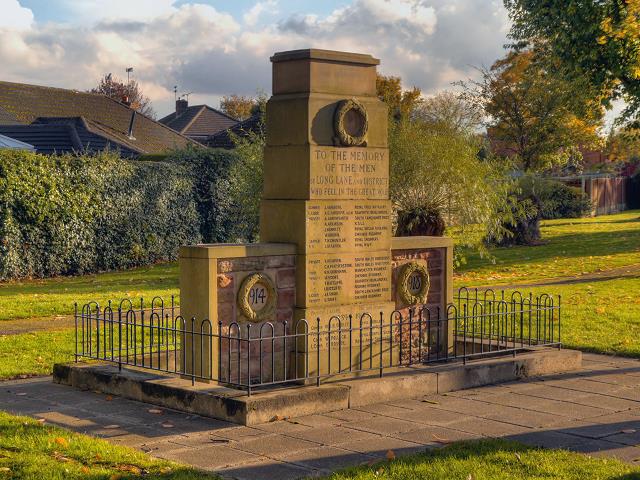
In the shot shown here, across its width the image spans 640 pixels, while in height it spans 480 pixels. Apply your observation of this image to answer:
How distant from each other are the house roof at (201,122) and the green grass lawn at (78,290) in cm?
3157

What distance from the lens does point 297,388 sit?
10.3 m

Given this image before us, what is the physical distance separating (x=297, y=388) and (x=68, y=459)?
2.97m

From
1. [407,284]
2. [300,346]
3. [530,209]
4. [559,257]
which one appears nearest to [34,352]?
[300,346]

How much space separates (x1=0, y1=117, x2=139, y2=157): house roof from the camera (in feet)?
123

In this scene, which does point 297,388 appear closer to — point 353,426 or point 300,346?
point 353,426

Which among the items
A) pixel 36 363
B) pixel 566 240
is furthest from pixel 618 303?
pixel 566 240

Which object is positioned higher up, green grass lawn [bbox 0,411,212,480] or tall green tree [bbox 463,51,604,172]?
tall green tree [bbox 463,51,604,172]

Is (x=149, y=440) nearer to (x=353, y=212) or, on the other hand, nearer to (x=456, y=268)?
(x=353, y=212)

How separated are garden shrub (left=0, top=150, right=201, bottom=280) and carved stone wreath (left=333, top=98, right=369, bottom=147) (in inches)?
599

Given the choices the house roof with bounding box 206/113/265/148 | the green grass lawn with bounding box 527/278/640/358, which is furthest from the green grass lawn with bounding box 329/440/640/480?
the house roof with bounding box 206/113/265/148

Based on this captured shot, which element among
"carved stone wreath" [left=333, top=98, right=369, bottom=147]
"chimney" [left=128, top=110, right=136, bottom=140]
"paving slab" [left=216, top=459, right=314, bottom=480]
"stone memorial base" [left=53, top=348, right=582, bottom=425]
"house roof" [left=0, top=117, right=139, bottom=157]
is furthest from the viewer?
"chimney" [left=128, top=110, right=136, bottom=140]

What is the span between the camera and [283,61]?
1159 cm

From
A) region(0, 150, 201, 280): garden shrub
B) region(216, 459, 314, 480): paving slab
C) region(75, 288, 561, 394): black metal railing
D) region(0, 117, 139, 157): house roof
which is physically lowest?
region(216, 459, 314, 480): paving slab

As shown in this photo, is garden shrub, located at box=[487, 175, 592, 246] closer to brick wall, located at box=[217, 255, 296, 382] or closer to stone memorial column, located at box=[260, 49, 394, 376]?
stone memorial column, located at box=[260, 49, 394, 376]
